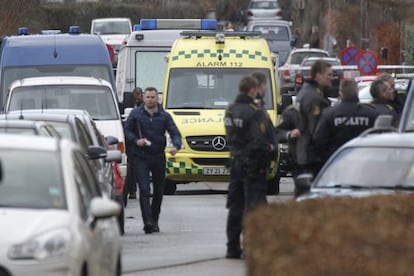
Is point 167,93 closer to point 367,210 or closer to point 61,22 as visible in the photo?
point 367,210

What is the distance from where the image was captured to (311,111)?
16.9 meters

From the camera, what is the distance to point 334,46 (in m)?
66.6

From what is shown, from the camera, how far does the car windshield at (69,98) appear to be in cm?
2244

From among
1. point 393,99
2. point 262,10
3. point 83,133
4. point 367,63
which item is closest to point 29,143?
point 83,133

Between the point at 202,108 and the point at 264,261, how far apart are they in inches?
668

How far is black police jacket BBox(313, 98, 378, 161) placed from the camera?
16312mm

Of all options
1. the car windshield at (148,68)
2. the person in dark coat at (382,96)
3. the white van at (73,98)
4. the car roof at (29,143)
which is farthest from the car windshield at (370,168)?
the car windshield at (148,68)

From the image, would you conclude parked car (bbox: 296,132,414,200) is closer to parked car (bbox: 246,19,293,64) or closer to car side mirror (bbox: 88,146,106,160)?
car side mirror (bbox: 88,146,106,160)

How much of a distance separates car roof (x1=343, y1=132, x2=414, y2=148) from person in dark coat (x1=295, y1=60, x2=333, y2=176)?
5.88ft

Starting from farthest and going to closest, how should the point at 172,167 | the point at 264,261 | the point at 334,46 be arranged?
the point at 334,46
the point at 172,167
the point at 264,261

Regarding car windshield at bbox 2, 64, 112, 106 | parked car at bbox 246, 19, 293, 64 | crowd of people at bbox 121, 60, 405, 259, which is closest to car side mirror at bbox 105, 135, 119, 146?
crowd of people at bbox 121, 60, 405, 259

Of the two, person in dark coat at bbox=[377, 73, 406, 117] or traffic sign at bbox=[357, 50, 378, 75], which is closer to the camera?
person in dark coat at bbox=[377, 73, 406, 117]

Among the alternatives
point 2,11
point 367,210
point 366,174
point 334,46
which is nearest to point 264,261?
point 367,210

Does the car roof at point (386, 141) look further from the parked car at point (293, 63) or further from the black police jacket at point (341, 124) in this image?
the parked car at point (293, 63)
